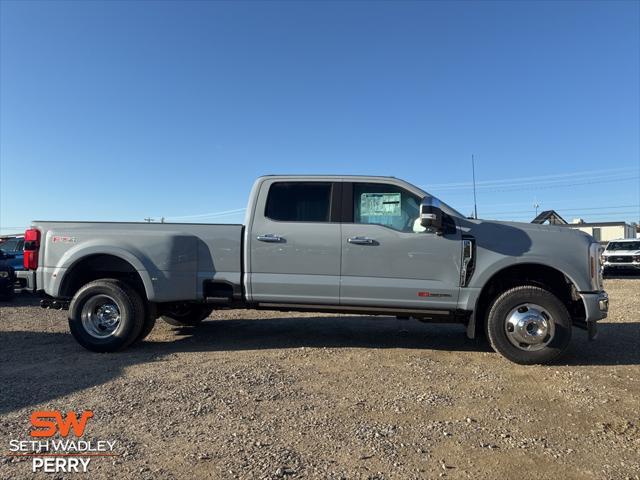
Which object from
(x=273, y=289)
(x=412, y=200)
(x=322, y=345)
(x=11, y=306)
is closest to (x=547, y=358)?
(x=412, y=200)

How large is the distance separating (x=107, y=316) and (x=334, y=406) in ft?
11.4

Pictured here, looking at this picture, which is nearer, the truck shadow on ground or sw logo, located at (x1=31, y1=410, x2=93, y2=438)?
Answer: sw logo, located at (x1=31, y1=410, x2=93, y2=438)

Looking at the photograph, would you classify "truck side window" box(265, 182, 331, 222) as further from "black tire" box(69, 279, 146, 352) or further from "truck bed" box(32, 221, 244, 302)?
"black tire" box(69, 279, 146, 352)

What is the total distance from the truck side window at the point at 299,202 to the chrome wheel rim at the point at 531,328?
2.45 meters

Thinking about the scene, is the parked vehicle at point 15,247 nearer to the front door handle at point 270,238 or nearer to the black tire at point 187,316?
the black tire at point 187,316

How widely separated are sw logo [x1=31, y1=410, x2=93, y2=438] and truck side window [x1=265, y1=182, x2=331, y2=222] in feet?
9.89

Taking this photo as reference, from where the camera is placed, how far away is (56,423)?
359cm

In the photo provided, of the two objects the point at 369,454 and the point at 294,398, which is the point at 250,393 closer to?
the point at 294,398

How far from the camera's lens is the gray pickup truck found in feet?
17.3

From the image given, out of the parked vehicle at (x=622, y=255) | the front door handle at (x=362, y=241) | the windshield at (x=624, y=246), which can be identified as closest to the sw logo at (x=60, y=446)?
the front door handle at (x=362, y=241)

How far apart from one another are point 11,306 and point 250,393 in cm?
879

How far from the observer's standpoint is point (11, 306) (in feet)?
34.4

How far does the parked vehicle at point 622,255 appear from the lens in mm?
20625

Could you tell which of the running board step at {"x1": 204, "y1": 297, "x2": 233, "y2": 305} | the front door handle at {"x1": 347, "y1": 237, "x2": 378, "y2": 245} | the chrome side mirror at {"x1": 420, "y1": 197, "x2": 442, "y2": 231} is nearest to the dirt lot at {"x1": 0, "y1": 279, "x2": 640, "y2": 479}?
the running board step at {"x1": 204, "y1": 297, "x2": 233, "y2": 305}
